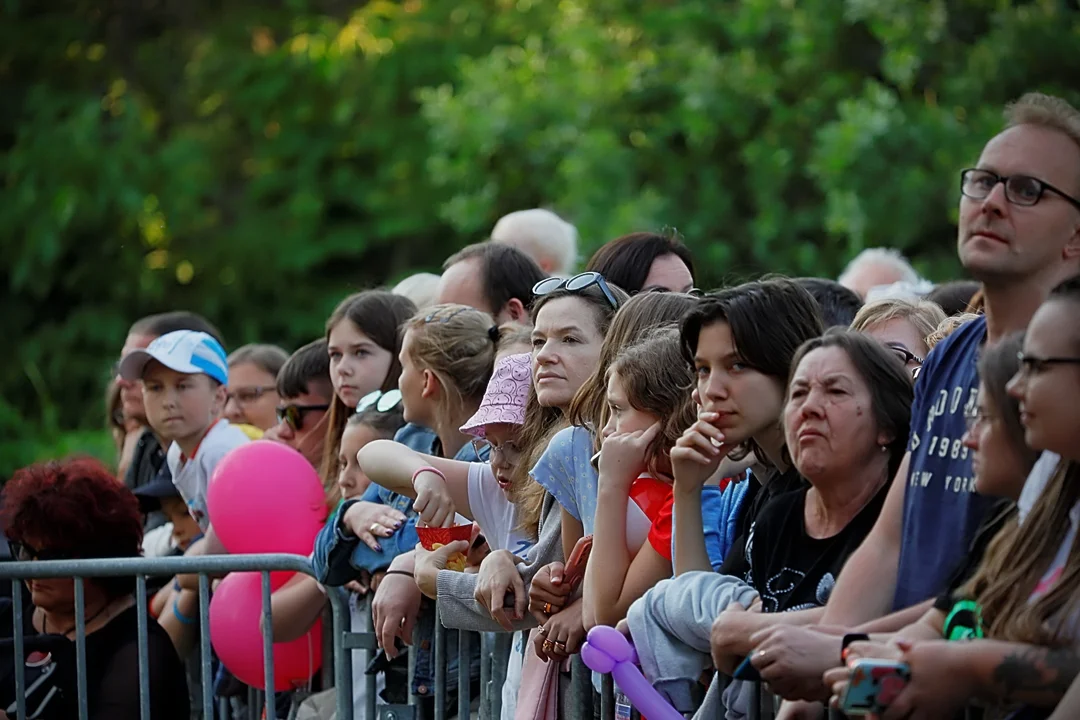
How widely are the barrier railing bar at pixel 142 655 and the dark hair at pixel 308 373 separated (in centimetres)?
116

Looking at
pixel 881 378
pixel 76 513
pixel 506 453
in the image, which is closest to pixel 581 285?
pixel 506 453

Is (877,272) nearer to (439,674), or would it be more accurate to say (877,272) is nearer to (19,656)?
(439,674)

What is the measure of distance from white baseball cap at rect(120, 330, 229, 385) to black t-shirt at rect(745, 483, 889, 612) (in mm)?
3476

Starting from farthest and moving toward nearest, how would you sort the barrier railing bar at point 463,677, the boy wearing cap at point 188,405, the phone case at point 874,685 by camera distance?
1. the boy wearing cap at point 188,405
2. the barrier railing bar at point 463,677
3. the phone case at point 874,685

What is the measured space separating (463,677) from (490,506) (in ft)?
1.57

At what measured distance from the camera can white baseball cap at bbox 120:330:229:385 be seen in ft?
20.2

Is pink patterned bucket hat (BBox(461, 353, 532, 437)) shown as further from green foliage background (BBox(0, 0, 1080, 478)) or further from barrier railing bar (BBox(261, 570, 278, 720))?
green foliage background (BBox(0, 0, 1080, 478))

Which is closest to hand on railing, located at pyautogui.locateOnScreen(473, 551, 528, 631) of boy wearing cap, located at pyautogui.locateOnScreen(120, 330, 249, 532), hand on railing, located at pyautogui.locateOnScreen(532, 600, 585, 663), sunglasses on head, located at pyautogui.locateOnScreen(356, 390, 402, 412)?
hand on railing, located at pyautogui.locateOnScreen(532, 600, 585, 663)

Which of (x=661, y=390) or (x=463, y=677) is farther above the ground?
(x=661, y=390)

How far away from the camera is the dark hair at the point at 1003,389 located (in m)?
2.66

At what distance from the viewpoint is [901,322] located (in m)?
4.32

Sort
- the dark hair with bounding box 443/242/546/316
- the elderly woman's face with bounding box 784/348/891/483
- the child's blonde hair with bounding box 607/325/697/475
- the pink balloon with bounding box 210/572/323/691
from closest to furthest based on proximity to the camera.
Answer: the elderly woman's face with bounding box 784/348/891/483 < the child's blonde hair with bounding box 607/325/697/475 < the pink balloon with bounding box 210/572/323/691 < the dark hair with bounding box 443/242/546/316

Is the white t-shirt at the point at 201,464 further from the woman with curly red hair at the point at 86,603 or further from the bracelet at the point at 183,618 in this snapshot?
the woman with curly red hair at the point at 86,603

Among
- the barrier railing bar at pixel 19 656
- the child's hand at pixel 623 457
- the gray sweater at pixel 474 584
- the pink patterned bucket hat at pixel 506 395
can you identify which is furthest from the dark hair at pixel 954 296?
the barrier railing bar at pixel 19 656
